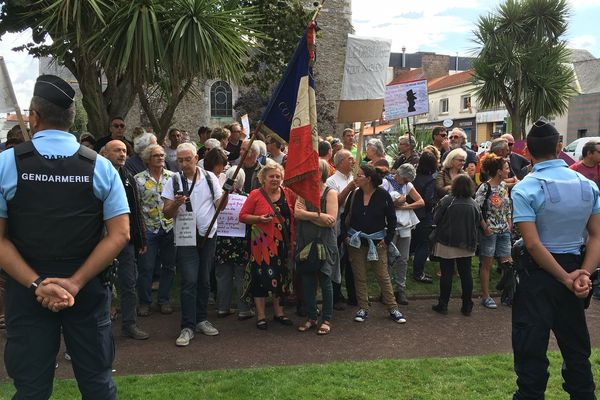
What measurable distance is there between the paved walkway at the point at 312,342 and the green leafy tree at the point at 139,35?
3763 mm

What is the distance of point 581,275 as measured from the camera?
3268 mm

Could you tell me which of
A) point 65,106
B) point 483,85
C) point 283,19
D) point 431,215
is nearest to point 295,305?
point 431,215

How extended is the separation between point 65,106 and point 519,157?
737 cm

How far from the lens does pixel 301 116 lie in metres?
5.00

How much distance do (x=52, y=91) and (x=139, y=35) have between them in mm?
5169

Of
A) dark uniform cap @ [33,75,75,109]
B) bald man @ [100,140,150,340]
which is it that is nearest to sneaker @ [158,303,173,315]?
bald man @ [100,140,150,340]

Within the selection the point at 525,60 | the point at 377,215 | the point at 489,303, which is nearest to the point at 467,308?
the point at 489,303

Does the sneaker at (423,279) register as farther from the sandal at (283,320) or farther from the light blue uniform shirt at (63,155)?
the light blue uniform shirt at (63,155)

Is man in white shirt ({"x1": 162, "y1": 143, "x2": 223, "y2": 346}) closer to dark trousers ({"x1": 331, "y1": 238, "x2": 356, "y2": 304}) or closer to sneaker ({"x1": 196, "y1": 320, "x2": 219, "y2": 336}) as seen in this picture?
sneaker ({"x1": 196, "y1": 320, "x2": 219, "y2": 336})

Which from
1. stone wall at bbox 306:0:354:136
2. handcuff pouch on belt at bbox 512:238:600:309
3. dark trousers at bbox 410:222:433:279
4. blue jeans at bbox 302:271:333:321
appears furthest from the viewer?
stone wall at bbox 306:0:354:136

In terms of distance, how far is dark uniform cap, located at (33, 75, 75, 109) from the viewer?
109 inches

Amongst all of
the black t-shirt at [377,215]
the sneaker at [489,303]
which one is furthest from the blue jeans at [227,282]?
the sneaker at [489,303]

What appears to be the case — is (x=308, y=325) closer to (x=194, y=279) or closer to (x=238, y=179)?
(x=194, y=279)

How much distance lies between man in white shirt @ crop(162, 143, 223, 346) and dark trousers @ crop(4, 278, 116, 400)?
2.33 metres
